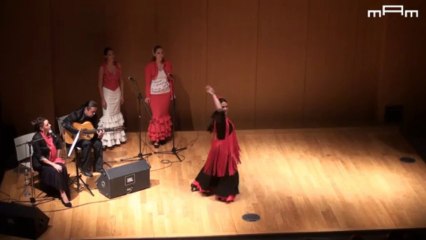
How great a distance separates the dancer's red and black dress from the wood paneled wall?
6.82 feet

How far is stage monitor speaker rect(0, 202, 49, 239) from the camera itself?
7.16m

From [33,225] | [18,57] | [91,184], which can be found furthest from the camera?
[18,57]

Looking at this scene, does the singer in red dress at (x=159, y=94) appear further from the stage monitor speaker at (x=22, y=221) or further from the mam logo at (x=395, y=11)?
the mam logo at (x=395, y=11)

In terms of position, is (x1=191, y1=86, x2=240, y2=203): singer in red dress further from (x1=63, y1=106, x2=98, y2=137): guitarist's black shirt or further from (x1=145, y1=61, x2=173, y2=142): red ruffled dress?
(x1=63, y1=106, x2=98, y2=137): guitarist's black shirt

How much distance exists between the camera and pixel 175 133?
32.3 ft

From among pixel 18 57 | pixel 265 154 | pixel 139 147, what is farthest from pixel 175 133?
pixel 18 57

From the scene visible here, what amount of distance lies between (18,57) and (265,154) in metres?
3.25

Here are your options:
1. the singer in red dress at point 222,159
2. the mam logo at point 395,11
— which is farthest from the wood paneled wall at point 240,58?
the singer in red dress at point 222,159

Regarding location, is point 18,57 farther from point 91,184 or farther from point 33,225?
point 33,225

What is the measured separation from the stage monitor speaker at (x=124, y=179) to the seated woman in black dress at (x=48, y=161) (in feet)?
1.33

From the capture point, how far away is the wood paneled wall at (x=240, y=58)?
30.2 ft

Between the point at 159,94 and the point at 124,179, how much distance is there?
1476 mm

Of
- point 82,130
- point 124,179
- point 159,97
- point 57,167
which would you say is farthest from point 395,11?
point 57,167

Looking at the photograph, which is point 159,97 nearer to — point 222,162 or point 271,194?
point 222,162
